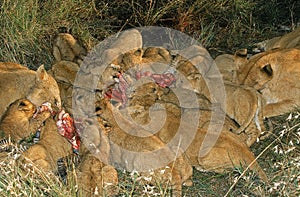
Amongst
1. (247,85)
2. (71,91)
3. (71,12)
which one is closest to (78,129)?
(71,91)

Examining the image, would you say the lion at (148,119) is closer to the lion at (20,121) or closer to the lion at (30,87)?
the lion at (30,87)

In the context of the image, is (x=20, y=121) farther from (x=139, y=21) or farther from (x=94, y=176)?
(x=139, y=21)

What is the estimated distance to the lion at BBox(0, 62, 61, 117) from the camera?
5.71 m

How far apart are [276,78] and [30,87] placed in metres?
2.42

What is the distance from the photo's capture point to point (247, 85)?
614cm

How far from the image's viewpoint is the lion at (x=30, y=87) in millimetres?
5711

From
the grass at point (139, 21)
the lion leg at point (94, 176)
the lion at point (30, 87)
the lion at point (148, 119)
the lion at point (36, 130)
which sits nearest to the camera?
the lion leg at point (94, 176)

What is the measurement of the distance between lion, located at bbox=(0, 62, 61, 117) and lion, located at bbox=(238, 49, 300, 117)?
1.88 meters

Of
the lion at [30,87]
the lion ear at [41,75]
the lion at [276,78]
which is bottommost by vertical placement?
the lion at [276,78]

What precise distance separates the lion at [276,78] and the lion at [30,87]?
1.88 meters

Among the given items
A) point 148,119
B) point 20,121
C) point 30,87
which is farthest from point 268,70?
point 20,121

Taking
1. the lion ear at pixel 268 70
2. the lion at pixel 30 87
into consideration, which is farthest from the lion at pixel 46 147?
the lion ear at pixel 268 70

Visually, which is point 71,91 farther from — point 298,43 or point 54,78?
point 298,43

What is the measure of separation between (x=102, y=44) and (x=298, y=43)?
2188 millimetres
